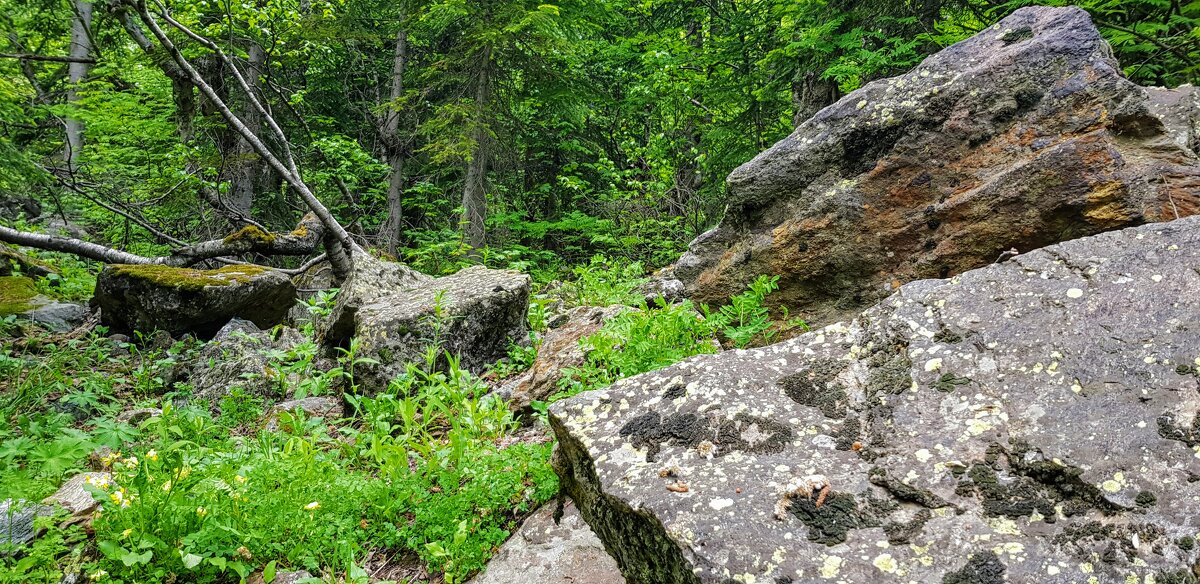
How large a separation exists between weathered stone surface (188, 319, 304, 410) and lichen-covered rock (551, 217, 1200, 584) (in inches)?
176

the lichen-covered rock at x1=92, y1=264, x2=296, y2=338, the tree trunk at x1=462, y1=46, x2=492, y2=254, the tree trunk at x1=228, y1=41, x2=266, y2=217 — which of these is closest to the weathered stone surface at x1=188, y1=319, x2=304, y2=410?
the lichen-covered rock at x1=92, y1=264, x2=296, y2=338

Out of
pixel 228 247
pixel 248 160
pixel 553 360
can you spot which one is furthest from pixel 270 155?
pixel 553 360

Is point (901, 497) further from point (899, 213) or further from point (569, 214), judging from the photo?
point (569, 214)

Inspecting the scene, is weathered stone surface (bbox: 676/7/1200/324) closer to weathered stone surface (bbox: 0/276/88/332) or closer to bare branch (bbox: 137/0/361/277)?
bare branch (bbox: 137/0/361/277)

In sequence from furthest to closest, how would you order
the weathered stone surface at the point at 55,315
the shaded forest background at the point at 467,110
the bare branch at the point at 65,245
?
the shaded forest background at the point at 467,110 < the weathered stone surface at the point at 55,315 < the bare branch at the point at 65,245

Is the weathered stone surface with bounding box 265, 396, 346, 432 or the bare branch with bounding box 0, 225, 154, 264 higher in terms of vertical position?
the bare branch with bounding box 0, 225, 154, 264

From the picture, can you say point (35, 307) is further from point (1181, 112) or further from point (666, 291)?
point (1181, 112)

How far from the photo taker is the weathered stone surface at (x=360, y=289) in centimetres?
611

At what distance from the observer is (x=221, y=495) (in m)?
2.92

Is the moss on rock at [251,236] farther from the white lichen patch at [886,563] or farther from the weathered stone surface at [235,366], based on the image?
the white lichen patch at [886,563]

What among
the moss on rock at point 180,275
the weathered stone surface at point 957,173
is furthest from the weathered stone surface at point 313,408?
the weathered stone surface at point 957,173

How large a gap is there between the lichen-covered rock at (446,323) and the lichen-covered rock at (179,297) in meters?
2.22

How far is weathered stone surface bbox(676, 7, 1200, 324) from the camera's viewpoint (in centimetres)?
322

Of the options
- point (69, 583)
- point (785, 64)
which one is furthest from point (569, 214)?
point (69, 583)
